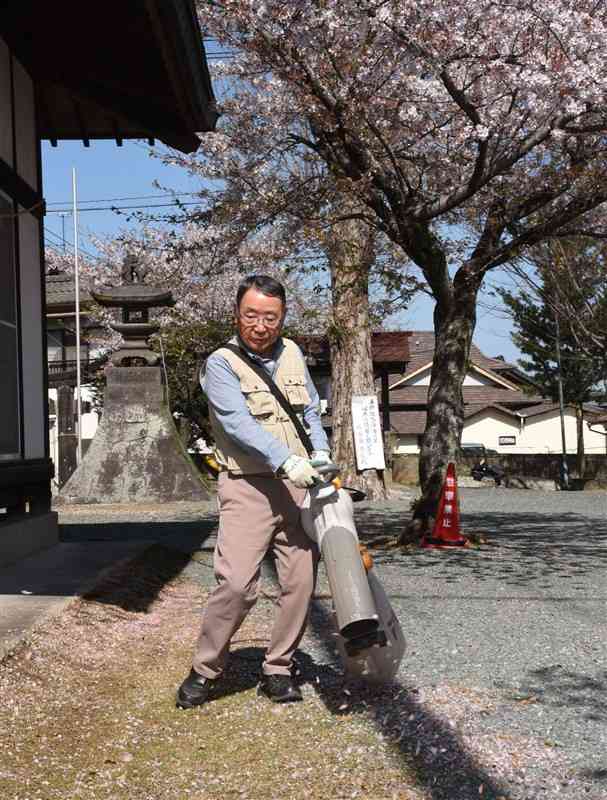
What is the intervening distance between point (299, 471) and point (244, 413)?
0.38 metres

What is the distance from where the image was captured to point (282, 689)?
164 inches

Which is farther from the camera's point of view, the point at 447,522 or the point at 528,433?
the point at 528,433

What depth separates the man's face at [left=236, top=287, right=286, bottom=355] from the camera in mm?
4117

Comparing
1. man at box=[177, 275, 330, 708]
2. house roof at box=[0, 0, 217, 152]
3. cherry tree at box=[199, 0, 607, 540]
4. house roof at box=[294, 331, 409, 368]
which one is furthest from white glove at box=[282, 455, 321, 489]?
house roof at box=[294, 331, 409, 368]

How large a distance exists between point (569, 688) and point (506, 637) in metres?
1.15

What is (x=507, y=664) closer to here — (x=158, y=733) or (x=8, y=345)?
(x=158, y=733)

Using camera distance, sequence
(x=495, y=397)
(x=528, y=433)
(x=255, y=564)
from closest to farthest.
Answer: (x=255, y=564), (x=495, y=397), (x=528, y=433)

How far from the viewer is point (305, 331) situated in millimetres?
26938

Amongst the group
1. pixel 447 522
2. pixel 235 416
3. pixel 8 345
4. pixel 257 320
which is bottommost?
pixel 447 522

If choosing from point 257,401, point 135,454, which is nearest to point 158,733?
point 257,401

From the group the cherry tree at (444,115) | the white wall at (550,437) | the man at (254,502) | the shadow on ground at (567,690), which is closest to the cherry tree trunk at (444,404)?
the cherry tree at (444,115)

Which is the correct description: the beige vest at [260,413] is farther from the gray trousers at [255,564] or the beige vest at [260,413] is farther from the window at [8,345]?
the window at [8,345]

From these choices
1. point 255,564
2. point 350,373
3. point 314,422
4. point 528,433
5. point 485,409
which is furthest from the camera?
point 528,433

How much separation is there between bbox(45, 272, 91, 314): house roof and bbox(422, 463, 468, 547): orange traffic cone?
845 inches
